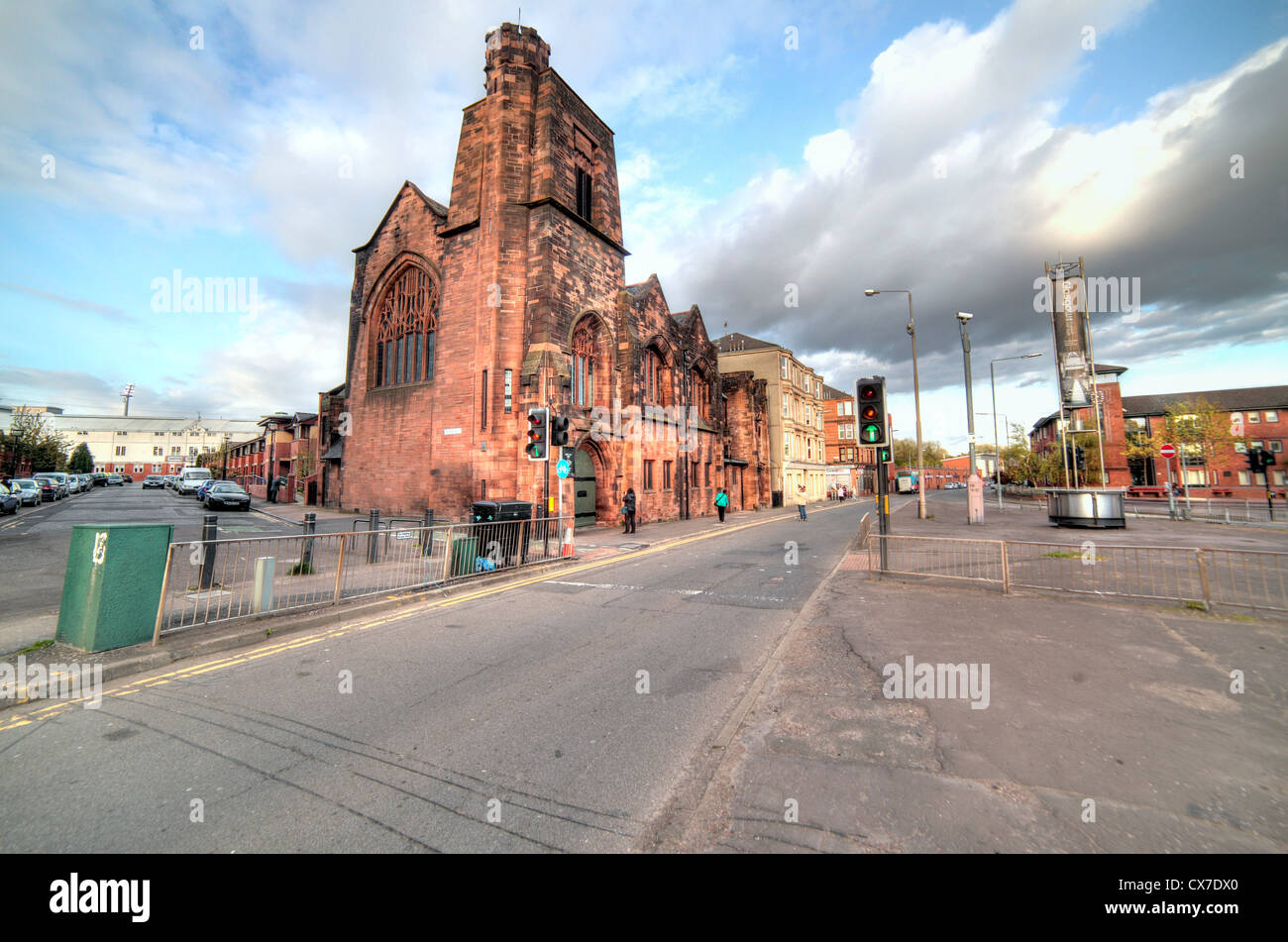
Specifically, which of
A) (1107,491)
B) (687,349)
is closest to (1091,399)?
(1107,491)

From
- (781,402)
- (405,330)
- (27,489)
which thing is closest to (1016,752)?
(405,330)

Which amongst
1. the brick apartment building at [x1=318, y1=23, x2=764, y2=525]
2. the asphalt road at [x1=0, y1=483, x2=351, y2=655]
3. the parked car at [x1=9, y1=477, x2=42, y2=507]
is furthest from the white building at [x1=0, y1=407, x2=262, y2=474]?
the brick apartment building at [x1=318, y1=23, x2=764, y2=525]

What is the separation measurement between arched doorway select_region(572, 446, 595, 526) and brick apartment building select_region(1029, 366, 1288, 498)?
52978 millimetres

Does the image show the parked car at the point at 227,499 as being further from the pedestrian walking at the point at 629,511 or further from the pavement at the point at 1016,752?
the pavement at the point at 1016,752

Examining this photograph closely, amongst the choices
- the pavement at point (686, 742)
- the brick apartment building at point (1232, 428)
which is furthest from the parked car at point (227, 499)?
the brick apartment building at point (1232, 428)

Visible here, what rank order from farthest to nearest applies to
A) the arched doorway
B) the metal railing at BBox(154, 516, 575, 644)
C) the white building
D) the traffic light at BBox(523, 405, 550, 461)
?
the white building
the arched doorway
the traffic light at BBox(523, 405, 550, 461)
the metal railing at BBox(154, 516, 575, 644)

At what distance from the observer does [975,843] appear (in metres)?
2.53

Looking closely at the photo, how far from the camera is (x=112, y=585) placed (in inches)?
222

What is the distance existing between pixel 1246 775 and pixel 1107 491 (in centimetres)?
1922

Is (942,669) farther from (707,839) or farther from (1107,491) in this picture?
(1107,491)

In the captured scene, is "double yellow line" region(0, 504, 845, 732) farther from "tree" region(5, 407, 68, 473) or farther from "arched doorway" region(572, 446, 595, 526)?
"tree" region(5, 407, 68, 473)

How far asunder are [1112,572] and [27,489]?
161ft

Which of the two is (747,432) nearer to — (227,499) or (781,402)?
(781,402)

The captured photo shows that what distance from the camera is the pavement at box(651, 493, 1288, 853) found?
104 inches
